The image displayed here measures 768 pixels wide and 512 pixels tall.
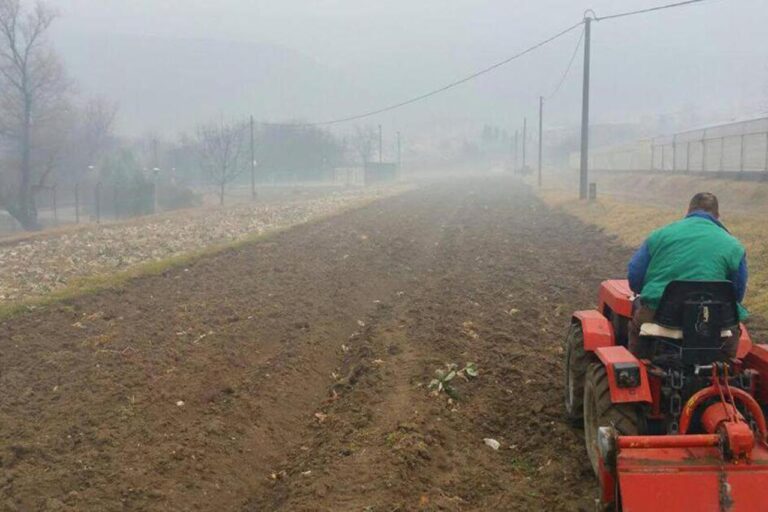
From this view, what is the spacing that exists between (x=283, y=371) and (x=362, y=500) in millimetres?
3471

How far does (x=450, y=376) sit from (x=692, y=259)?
338cm

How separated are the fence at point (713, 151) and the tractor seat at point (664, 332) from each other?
93.1 ft

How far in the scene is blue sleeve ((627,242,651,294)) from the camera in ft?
17.5

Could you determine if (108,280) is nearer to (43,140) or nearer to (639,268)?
(639,268)

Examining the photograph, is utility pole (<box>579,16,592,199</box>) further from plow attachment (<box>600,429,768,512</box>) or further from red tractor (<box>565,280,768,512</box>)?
plow attachment (<box>600,429,768,512</box>)

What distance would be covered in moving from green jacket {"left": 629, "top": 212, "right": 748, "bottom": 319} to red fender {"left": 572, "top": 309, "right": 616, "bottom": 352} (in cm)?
91

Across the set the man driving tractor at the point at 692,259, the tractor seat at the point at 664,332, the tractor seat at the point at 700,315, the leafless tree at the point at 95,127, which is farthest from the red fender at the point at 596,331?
the leafless tree at the point at 95,127

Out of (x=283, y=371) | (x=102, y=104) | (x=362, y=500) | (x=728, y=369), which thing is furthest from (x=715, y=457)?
(x=102, y=104)

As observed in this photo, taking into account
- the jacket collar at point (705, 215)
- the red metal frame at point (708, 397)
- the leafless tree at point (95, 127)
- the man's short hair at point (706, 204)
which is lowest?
the red metal frame at point (708, 397)

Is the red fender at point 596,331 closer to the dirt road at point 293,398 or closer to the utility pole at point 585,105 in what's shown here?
the dirt road at point 293,398

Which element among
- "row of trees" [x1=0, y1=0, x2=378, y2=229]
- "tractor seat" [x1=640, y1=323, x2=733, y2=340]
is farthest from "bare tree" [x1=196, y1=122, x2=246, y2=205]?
"tractor seat" [x1=640, y1=323, x2=733, y2=340]

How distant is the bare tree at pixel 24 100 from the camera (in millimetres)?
48562

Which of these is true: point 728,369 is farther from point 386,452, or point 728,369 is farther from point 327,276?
point 327,276

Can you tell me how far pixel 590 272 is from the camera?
15.5 metres
